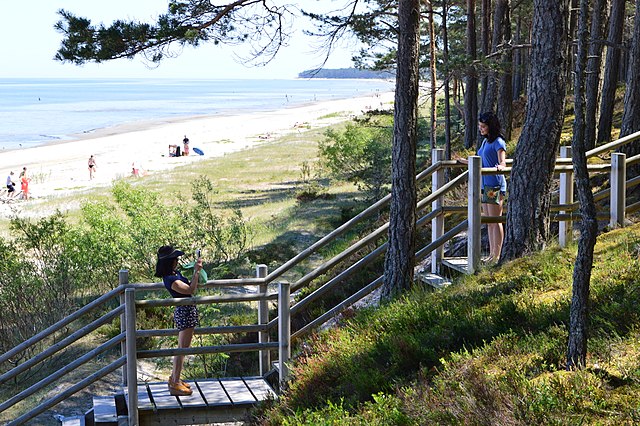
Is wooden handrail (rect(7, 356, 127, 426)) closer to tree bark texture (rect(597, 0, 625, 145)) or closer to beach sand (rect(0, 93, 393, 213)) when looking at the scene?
tree bark texture (rect(597, 0, 625, 145))

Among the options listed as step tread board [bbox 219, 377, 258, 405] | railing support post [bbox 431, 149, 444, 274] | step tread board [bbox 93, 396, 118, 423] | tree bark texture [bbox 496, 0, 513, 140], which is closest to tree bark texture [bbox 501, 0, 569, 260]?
railing support post [bbox 431, 149, 444, 274]

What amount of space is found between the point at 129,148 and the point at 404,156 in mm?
57468

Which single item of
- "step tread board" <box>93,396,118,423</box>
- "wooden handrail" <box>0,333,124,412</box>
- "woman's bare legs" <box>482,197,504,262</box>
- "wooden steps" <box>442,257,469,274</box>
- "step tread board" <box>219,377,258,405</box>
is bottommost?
"step tread board" <box>93,396,118,423</box>

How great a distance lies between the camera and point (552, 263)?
764 centimetres

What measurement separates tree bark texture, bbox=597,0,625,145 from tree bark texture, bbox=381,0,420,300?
1024 cm

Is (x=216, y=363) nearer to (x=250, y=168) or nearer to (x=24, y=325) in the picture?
(x=24, y=325)

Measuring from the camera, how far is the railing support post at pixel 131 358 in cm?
732

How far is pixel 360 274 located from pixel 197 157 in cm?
4257

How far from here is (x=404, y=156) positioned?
845cm

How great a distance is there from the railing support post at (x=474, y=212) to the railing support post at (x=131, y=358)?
3.48 metres

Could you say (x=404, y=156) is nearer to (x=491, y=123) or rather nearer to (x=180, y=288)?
(x=491, y=123)

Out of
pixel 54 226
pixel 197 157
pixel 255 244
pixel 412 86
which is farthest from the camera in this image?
pixel 197 157

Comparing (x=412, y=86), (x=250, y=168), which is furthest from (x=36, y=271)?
(x=250, y=168)

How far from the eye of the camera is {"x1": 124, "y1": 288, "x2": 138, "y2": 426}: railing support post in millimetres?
7316
